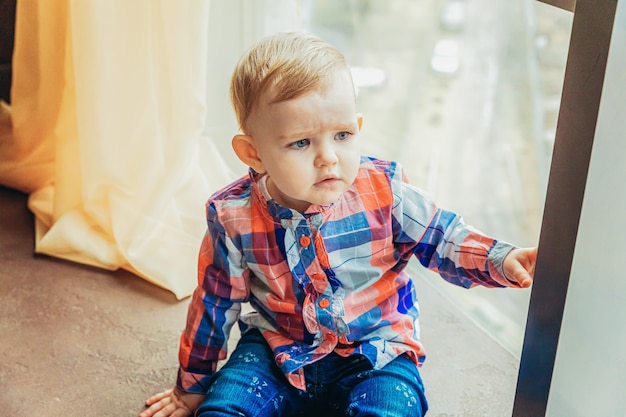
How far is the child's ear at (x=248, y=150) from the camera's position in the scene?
0.90 metres

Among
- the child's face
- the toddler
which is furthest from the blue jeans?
the child's face

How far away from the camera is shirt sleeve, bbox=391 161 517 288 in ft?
2.92

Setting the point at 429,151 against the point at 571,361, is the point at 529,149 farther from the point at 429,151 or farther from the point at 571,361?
the point at 571,361

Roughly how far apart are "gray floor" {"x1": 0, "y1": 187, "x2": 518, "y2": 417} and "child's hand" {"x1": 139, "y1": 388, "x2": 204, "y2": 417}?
1.8 inches

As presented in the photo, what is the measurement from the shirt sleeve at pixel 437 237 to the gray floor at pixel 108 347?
277 millimetres

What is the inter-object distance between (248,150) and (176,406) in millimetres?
397

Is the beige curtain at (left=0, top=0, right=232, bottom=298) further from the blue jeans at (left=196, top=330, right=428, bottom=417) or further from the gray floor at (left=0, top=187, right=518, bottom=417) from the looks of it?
the blue jeans at (left=196, top=330, right=428, bottom=417)

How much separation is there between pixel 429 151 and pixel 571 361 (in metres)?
0.98

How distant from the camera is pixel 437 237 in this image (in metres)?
0.93

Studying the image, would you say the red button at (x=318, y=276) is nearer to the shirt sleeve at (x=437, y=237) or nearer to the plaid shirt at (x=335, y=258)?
the plaid shirt at (x=335, y=258)

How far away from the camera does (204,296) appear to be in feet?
3.28

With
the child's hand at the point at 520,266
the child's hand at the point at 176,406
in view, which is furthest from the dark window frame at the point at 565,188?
the child's hand at the point at 176,406

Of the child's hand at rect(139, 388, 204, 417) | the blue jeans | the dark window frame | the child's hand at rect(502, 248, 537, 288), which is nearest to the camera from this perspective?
the dark window frame

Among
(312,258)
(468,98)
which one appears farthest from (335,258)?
(468,98)
